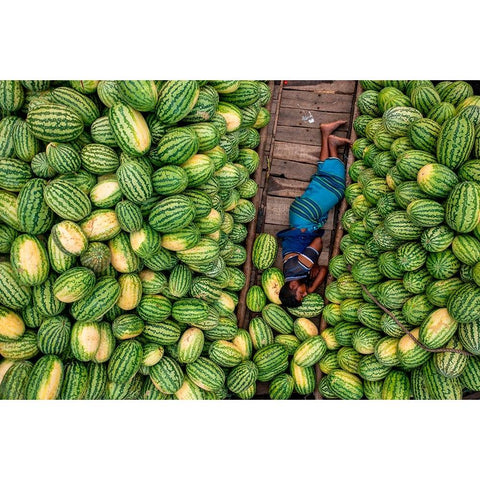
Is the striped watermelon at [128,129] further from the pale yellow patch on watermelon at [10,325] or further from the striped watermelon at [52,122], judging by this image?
the pale yellow patch on watermelon at [10,325]

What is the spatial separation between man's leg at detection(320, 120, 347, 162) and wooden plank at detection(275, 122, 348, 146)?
100 mm

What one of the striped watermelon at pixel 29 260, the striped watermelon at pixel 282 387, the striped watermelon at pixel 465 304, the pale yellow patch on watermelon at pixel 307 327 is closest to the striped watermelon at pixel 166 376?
the striped watermelon at pixel 282 387

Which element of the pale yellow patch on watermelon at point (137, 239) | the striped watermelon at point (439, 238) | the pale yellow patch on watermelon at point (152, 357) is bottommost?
the pale yellow patch on watermelon at point (152, 357)

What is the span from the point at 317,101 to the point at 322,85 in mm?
189

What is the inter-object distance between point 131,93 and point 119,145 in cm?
34

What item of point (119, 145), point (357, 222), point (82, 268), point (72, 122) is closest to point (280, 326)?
point (357, 222)

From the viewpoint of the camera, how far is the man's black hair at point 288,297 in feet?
12.2

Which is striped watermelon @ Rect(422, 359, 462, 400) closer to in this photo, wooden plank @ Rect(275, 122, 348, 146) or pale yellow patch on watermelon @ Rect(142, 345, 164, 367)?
pale yellow patch on watermelon @ Rect(142, 345, 164, 367)

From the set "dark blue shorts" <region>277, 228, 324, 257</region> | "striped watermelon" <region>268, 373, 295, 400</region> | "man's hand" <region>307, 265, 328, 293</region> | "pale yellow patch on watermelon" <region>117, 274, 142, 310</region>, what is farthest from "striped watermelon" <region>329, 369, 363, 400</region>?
"pale yellow patch on watermelon" <region>117, 274, 142, 310</region>

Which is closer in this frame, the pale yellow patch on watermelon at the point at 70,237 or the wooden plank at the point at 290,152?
the pale yellow patch on watermelon at the point at 70,237

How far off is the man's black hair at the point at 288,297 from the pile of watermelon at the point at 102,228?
2.95 feet

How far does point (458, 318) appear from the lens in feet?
8.79

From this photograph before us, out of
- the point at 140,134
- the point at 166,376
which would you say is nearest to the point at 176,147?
the point at 140,134

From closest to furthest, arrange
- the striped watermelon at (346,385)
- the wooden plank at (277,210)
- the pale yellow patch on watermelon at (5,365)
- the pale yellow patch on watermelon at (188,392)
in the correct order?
the pale yellow patch on watermelon at (5,365)
the pale yellow patch on watermelon at (188,392)
the striped watermelon at (346,385)
the wooden plank at (277,210)
